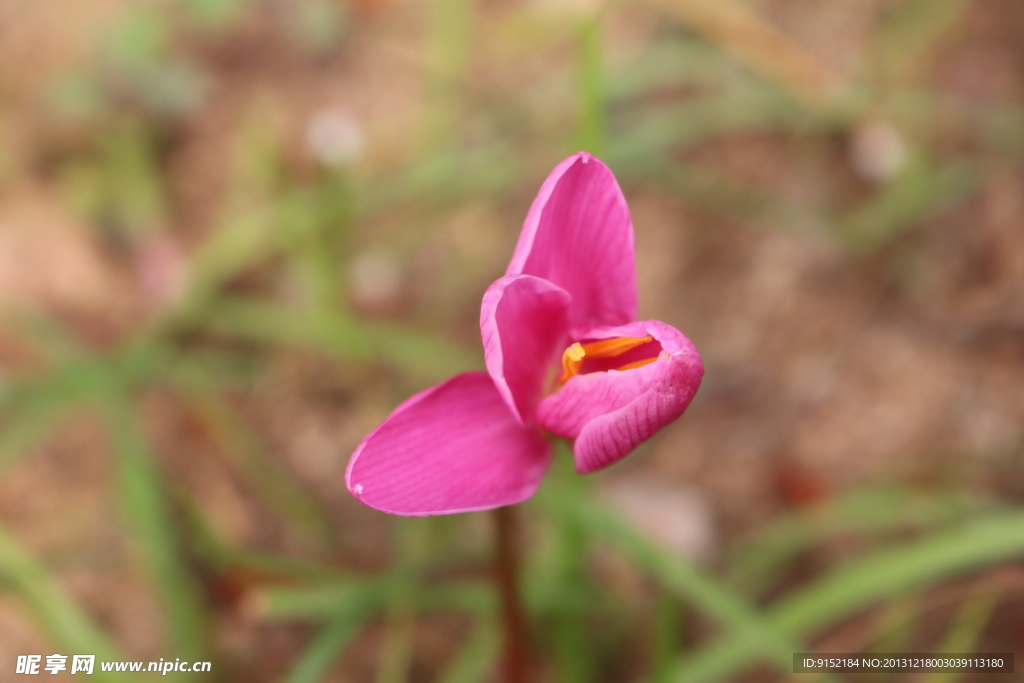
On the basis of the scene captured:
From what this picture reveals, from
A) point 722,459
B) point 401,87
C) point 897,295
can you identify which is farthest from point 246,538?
point 897,295

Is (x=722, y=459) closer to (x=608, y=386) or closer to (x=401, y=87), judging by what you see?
(x=608, y=386)

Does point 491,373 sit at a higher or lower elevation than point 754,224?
lower

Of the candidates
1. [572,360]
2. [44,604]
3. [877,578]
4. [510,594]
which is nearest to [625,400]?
[572,360]

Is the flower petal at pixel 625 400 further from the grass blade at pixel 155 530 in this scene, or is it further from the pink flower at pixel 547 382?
the grass blade at pixel 155 530

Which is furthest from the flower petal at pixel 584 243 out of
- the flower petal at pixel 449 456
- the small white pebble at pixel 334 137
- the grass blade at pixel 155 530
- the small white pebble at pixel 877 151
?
the small white pebble at pixel 877 151

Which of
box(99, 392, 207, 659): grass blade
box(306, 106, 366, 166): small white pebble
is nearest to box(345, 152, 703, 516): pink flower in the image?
box(99, 392, 207, 659): grass blade

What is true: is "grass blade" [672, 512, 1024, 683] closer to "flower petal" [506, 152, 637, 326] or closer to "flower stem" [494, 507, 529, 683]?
"flower stem" [494, 507, 529, 683]
